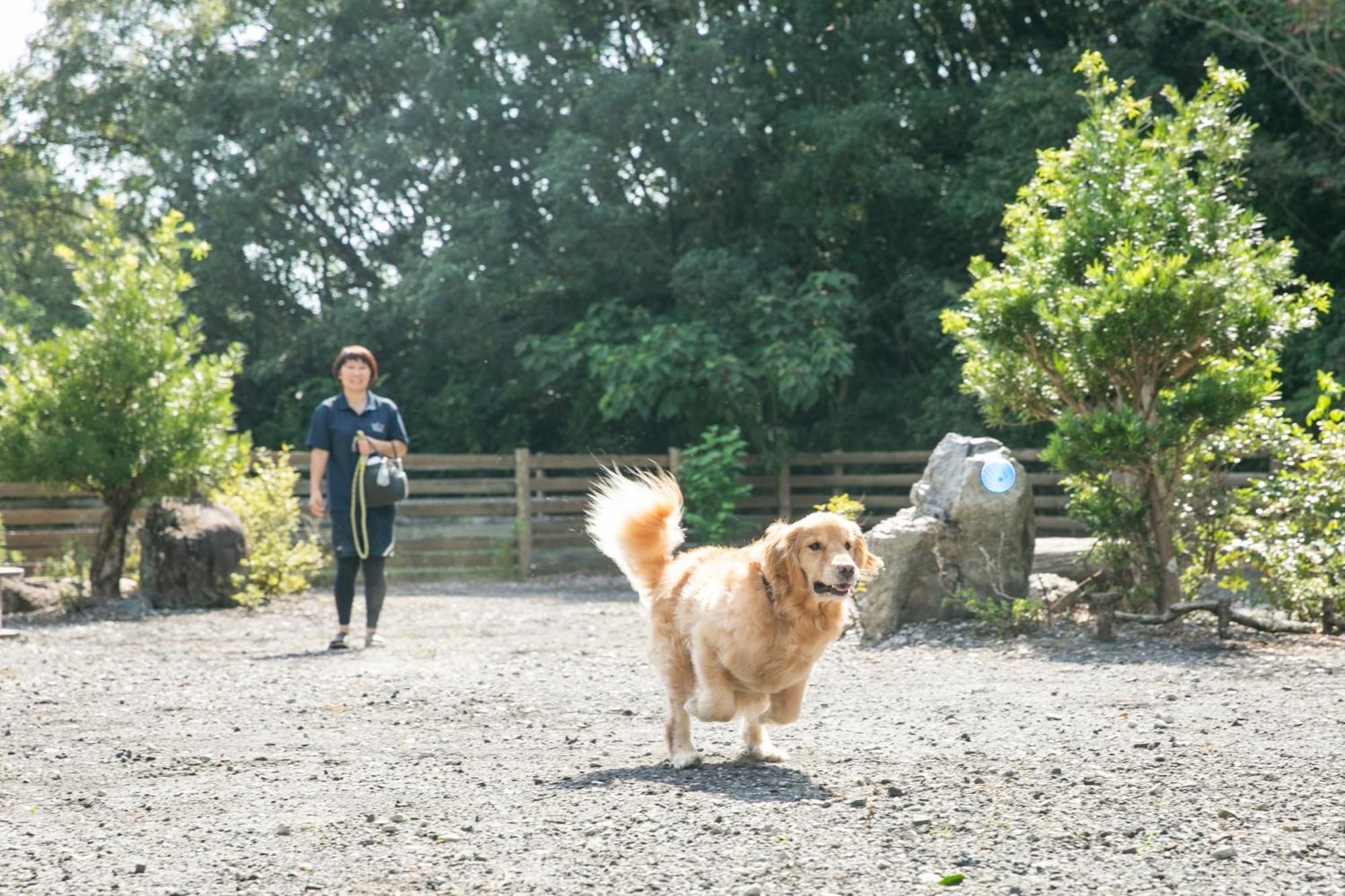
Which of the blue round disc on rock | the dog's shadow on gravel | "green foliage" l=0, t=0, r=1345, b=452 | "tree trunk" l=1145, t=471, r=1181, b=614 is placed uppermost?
"green foliage" l=0, t=0, r=1345, b=452

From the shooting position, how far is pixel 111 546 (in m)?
13.9

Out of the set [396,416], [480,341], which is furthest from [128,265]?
[480,341]

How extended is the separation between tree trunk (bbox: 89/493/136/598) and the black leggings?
4540mm

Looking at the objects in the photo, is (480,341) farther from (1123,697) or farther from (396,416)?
(1123,697)

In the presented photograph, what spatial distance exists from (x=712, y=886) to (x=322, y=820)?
1.52 metres

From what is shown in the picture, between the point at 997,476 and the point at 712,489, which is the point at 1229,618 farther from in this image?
the point at 712,489

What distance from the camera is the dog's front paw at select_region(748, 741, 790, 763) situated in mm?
5648

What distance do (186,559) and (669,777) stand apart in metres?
9.29

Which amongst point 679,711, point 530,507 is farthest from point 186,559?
point 679,711

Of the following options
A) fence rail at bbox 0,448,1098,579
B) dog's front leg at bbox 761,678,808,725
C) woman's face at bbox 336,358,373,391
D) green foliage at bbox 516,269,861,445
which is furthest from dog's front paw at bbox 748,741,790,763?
green foliage at bbox 516,269,861,445

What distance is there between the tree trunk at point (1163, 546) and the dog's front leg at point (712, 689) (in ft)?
17.1

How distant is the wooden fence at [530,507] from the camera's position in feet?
60.4

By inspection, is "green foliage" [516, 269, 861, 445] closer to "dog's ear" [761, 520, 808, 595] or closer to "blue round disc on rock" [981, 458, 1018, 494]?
"blue round disc on rock" [981, 458, 1018, 494]

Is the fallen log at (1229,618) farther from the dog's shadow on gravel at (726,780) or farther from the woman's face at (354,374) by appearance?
the woman's face at (354,374)
